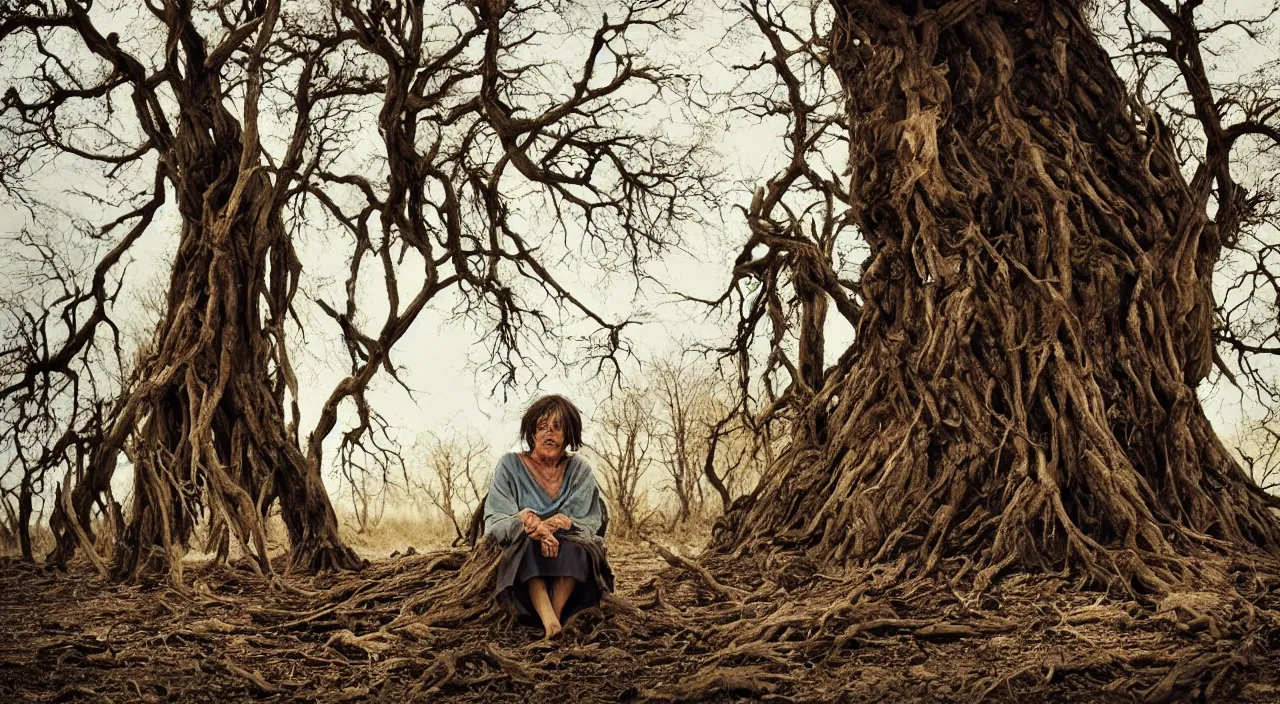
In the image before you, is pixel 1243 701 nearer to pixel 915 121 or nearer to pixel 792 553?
pixel 792 553

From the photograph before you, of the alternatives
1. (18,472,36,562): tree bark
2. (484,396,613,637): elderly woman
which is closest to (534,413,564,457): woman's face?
(484,396,613,637): elderly woman

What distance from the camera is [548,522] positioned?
18.7 ft

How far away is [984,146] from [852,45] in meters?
0.98

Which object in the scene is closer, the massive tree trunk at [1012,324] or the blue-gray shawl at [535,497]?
the blue-gray shawl at [535,497]

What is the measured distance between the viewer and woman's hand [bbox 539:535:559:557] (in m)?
5.63

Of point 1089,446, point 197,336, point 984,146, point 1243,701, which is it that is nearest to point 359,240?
point 197,336

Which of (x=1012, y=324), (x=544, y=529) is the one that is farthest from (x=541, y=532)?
(x=1012, y=324)

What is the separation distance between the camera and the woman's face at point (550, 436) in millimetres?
5863

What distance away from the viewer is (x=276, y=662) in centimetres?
584

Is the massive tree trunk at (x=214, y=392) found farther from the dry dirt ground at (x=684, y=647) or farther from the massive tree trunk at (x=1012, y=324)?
the massive tree trunk at (x=1012, y=324)

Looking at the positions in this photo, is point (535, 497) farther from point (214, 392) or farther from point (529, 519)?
point (214, 392)

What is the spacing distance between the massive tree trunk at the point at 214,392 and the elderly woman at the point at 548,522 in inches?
98.7

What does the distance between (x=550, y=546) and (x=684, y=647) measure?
68cm

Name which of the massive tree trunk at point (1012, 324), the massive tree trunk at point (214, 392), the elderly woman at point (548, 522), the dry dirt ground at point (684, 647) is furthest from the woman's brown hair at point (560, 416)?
the massive tree trunk at point (214, 392)
